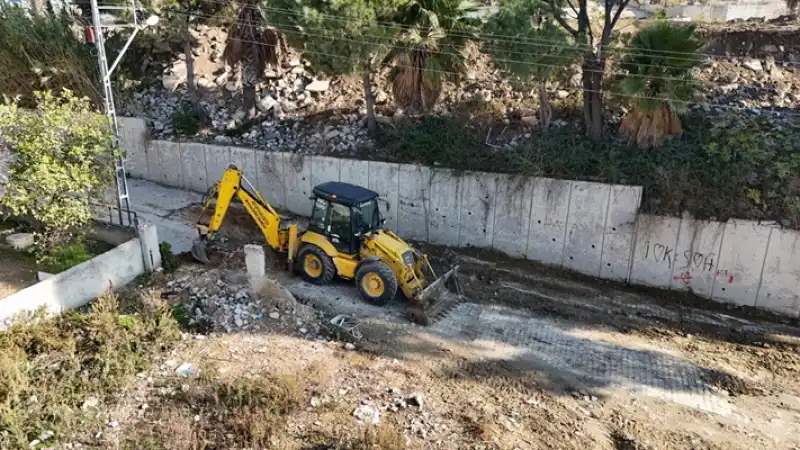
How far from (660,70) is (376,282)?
8310 millimetres

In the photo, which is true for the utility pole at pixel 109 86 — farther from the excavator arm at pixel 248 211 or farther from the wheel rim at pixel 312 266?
the wheel rim at pixel 312 266

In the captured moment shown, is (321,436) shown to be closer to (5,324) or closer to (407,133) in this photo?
(5,324)

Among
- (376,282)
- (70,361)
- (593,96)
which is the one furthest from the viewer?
(593,96)

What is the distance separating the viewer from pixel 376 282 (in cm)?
1225

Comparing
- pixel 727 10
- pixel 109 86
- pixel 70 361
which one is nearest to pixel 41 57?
pixel 109 86

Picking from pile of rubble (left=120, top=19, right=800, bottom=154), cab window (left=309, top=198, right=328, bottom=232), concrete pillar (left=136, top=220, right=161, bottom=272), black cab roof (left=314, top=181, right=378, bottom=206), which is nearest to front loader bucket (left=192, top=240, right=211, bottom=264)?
concrete pillar (left=136, top=220, right=161, bottom=272)

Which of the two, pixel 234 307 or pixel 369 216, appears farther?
pixel 369 216

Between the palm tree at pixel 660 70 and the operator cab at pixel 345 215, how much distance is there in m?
6.82

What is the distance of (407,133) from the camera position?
55.0ft

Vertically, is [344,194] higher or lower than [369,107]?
lower

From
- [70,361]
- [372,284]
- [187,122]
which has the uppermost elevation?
[187,122]

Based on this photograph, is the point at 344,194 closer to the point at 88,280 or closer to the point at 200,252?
the point at 200,252

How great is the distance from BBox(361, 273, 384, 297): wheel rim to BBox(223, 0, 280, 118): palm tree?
31.8ft

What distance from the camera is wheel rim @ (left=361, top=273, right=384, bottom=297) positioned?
12.2 metres
